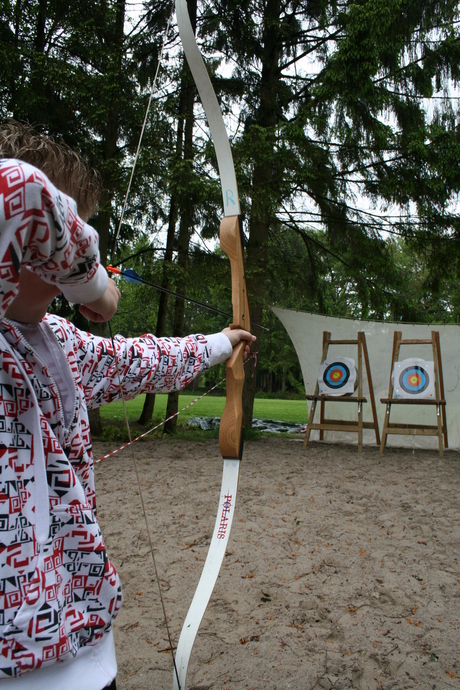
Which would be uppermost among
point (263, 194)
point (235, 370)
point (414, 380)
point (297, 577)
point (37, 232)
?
point (263, 194)

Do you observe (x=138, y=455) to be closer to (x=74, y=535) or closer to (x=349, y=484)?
(x=349, y=484)

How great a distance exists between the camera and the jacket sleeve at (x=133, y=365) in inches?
32.6

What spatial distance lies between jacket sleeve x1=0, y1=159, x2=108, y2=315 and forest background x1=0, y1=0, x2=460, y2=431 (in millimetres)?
4326

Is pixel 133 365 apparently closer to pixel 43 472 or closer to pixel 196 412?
pixel 43 472

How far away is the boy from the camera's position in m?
0.46

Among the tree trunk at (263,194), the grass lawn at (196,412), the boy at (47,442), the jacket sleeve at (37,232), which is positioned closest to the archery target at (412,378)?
the tree trunk at (263,194)

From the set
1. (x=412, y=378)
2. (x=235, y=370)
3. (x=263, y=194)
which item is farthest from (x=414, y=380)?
(x=235, y=370)

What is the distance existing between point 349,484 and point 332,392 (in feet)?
5.96

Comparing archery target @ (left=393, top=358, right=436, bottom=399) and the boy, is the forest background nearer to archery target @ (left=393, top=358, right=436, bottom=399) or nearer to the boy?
archery target @ (left=393, top=358, right=436, bottom=399)

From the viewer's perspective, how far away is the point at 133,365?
869 millimetres

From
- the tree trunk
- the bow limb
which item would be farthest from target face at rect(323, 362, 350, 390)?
the bow limb

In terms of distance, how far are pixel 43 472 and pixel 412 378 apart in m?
5.27

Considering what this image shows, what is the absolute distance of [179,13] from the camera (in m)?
1.47

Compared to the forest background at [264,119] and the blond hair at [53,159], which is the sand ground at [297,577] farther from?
the forest background at [264,119]
